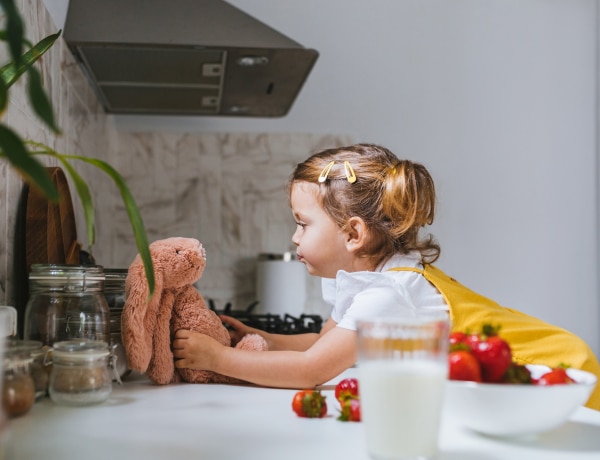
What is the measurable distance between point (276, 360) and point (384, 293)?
20 cm

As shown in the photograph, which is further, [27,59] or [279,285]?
[279,285]

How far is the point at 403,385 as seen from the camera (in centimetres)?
62

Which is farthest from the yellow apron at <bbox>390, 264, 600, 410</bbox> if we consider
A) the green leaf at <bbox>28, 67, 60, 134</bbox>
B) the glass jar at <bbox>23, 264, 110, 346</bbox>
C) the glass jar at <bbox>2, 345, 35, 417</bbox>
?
the green leaf at <bbox>28, 67, 60, 134</bbox>

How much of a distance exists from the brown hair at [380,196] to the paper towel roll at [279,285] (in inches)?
45.1

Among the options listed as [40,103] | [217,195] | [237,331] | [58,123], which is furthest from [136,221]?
[217,195]

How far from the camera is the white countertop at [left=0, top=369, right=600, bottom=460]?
0.67m

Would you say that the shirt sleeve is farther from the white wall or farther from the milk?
the white wall

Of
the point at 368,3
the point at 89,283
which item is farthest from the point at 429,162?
the point at 89,283

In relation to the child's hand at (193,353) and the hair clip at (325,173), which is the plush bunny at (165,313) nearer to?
the child's hand at (193,353)

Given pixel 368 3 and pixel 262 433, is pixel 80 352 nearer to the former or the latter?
pixel 262 433

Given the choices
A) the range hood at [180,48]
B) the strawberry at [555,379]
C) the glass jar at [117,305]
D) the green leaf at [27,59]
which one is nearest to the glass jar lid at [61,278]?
the glass jar at [117,305]

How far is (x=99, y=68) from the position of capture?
1995 mm

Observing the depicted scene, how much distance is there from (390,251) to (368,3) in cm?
180

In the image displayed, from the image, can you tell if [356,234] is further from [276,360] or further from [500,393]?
[500,393]
